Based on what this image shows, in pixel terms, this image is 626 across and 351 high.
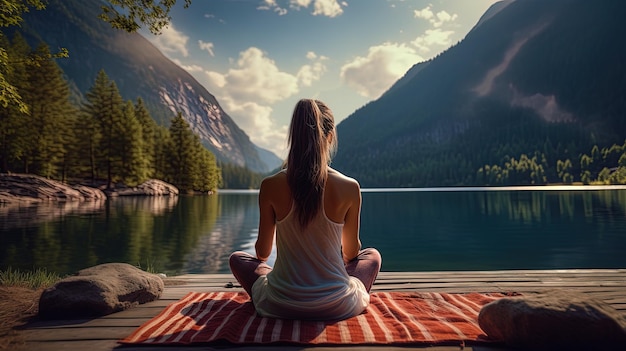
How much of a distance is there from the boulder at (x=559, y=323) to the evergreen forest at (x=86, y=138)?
35574 mm

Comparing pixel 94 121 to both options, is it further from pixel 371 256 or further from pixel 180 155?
pixel 371 256

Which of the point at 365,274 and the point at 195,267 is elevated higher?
the point at 365,274

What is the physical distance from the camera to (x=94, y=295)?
3.86 meters

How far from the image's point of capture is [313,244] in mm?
3314

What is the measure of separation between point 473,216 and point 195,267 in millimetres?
22215

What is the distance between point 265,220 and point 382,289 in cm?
241

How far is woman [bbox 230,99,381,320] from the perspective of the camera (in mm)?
3246

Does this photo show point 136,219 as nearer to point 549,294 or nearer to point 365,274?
point 365,274

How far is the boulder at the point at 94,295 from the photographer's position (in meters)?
3.77

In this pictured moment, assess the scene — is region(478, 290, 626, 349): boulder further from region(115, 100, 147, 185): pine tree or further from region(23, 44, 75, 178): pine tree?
region(115, 100, 147, 185): pine tree

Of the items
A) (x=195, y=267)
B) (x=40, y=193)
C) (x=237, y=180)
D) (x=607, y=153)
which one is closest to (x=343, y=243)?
(x=195, y=267)

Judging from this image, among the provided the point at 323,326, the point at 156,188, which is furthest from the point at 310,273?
the point at 156,188

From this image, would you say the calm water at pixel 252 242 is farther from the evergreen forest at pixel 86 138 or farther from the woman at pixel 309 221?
the evergreen forest at pixel 86 138

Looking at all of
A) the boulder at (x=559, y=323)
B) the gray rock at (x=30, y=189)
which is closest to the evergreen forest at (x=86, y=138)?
the gray rock at (x=30, y=189)
